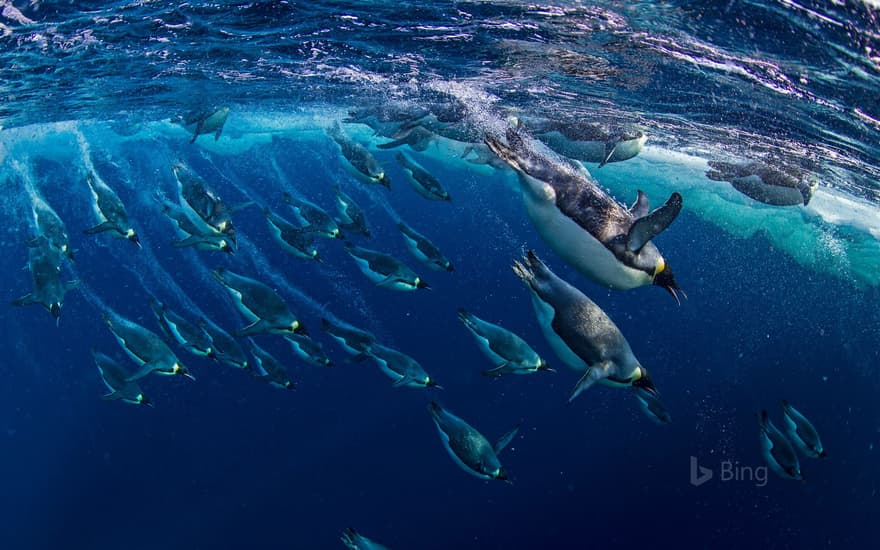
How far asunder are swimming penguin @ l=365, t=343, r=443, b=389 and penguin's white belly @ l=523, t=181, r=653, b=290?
501 centimetres

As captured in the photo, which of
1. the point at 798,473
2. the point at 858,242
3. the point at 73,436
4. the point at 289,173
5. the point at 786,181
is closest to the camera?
the point at 798,473

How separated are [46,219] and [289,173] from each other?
62.1 m

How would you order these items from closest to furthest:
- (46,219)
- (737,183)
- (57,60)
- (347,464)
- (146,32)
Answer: (46,219)
(146,32)
(57,60)
(737,183)
(347,464)

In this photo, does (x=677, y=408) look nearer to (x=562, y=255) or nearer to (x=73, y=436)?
(x=562, y=255)

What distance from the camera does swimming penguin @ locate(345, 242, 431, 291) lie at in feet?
23.5

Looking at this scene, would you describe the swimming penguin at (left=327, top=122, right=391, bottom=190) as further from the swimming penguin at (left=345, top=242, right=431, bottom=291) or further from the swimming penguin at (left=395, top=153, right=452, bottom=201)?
the swimming penguin at (left=345, top=242, right=431, bottom=291)

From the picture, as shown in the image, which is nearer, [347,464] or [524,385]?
[347,464]

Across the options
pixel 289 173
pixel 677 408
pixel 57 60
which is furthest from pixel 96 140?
pixel 289 173

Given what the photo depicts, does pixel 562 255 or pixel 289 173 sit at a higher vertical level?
pixel 562 255

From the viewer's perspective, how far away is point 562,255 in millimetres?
2771

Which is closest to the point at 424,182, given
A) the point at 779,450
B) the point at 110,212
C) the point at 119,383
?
the point at 110,212

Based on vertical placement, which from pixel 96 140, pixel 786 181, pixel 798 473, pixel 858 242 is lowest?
pixel 858 242

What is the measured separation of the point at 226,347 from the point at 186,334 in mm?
1178

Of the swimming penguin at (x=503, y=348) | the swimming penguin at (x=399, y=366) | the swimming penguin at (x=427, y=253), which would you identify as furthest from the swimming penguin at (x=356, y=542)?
the swimming penguin at (x=427, y=253)
